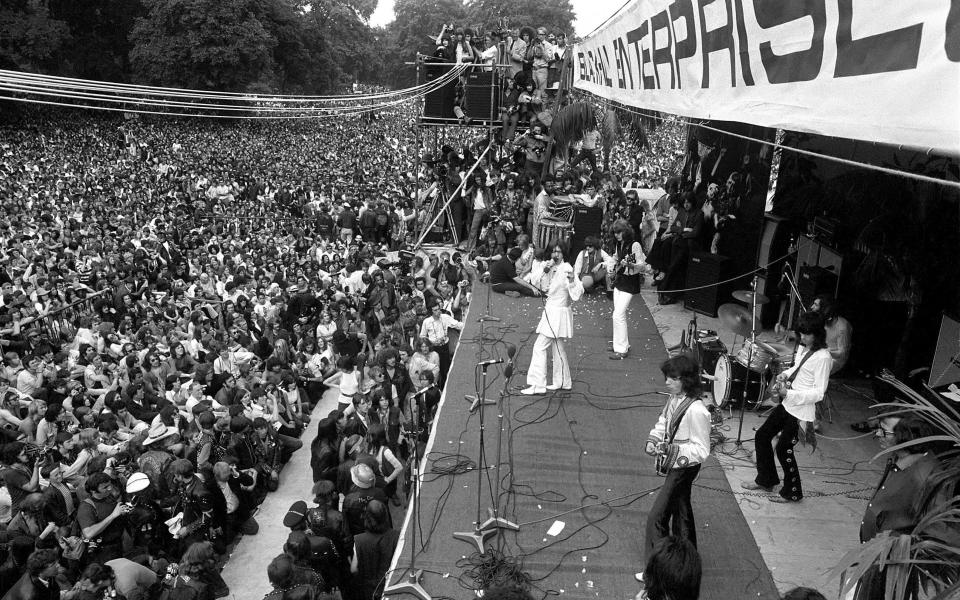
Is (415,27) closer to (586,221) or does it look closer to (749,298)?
(586,221)

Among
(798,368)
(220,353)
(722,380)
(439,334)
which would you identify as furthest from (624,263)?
(220,353)

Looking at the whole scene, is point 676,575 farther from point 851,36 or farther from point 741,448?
point 741,448

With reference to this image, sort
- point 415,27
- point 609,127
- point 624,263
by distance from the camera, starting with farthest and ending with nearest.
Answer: point 415,27 < point 609,127 < point 624,263

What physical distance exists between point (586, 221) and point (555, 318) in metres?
4.77

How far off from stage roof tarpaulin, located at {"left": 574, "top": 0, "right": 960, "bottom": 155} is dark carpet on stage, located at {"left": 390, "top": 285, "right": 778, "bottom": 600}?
119 inches

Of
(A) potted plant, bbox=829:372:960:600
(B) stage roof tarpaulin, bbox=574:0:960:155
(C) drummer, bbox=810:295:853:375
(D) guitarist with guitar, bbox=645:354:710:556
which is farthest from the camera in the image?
(C) drummer, bbox=810:295:853:375

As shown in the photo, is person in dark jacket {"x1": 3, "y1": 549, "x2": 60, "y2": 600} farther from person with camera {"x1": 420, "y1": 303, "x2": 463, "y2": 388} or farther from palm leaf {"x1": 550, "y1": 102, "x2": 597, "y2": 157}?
palm leaf {"x1": 550, "y1": 102, "x2": 597, "y2": 157}

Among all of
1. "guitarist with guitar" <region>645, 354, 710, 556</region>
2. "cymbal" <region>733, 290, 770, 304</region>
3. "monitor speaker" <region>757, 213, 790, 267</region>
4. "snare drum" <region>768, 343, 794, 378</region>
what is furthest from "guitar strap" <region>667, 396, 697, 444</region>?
"monitor speaker" <region>757, 213, 790, 267</region>

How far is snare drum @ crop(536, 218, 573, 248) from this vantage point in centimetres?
1204

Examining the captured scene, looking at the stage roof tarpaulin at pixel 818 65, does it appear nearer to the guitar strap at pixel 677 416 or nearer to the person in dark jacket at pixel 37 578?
the guitar strap at pixel 677 416

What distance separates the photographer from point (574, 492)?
586 cm

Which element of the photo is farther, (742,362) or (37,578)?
(742,362)

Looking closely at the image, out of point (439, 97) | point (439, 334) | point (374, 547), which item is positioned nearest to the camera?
point (374, 547)

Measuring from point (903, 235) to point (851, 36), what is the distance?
5.02 meters
